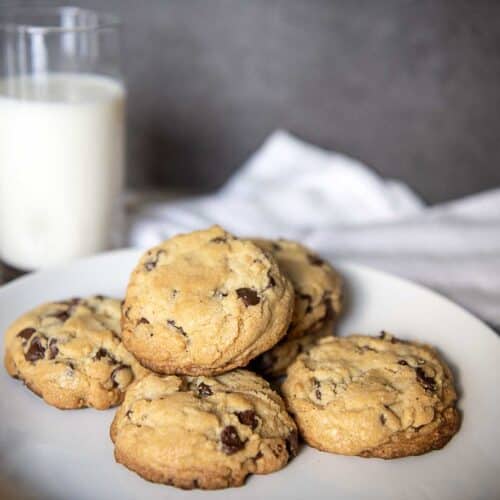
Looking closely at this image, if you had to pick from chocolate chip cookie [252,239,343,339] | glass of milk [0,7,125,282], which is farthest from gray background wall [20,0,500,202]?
chocolate chip cookie [252,239,343,339]

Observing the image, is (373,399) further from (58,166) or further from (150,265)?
(58,166)

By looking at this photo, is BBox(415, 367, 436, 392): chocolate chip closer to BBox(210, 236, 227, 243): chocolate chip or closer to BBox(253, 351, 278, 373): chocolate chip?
BBox(253, 351, 278, 373): chocolate chip

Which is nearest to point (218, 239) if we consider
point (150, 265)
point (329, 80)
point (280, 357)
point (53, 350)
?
point (150, 265)

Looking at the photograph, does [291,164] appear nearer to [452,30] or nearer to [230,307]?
[452,30]

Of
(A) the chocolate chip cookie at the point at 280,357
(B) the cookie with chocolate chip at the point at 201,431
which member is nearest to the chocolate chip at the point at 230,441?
(B) the cookie with chocolate chip at the point at 201,431

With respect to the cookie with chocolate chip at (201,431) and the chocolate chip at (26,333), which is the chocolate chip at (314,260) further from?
the chocolate chip at (26,333)

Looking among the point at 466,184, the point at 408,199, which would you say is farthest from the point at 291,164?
the point at 466,184

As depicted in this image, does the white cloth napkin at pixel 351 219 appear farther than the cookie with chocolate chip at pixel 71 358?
Yes
